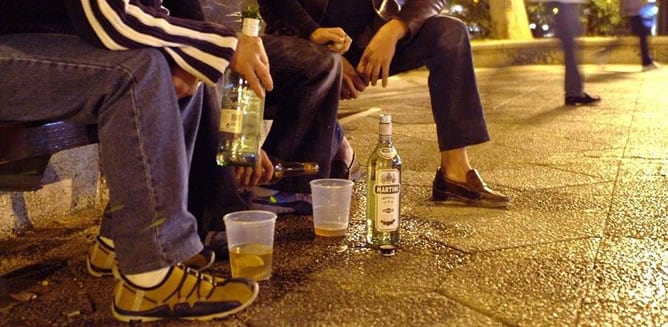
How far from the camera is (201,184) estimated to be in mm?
2428

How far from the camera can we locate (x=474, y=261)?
2.38m

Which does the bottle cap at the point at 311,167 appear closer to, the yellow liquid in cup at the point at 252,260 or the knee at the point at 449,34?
the yellow liquid in cup at the point at 252,260

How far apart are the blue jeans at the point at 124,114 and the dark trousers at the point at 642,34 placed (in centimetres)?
906

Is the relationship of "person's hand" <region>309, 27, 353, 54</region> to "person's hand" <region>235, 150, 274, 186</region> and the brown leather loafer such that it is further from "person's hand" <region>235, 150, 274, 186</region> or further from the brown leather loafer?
the brown leather loafer

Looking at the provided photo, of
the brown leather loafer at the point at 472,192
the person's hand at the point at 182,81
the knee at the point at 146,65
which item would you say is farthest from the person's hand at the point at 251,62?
the brown leather loafer at the point at 472,192

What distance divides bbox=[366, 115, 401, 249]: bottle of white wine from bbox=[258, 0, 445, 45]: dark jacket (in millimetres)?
776

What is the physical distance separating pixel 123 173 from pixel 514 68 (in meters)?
9.88

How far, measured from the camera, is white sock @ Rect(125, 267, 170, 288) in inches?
72.5

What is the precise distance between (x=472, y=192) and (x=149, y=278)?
1.65 m

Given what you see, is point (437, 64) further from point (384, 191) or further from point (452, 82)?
point (384, 191)

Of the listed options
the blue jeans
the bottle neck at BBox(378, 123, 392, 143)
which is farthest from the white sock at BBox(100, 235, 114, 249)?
the bottle neck at BBox(378, 123, 392, 143)

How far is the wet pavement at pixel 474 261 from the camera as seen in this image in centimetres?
196

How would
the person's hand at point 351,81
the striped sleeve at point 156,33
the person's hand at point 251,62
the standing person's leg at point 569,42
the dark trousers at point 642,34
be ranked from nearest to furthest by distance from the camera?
the striped sleeve at point 156,33
the person's hand at point 251,62
the person's hand at point 351,81
the standing person's leg at point 569,42
the dark trousers at point 642,34

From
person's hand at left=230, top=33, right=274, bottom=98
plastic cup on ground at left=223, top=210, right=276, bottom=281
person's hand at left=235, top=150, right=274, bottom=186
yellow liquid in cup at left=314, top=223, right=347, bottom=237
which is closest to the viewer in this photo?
person's hand at left=230, top=33, right=274, bottom=98
